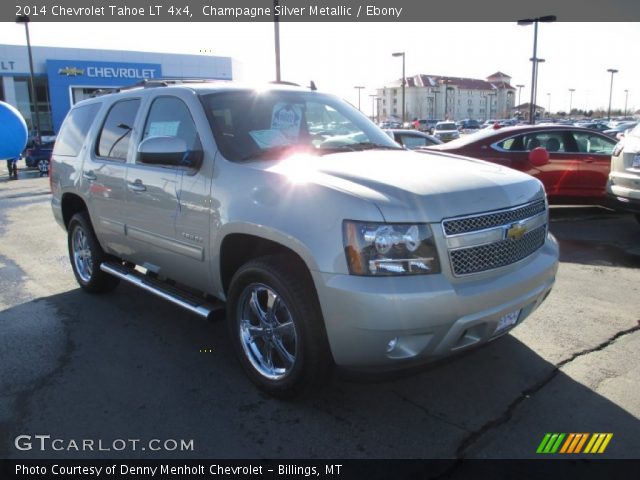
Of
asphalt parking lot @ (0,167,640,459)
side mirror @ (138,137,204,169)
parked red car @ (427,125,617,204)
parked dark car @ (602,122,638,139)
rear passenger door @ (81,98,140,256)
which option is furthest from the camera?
parked dark car @ (602,122,638,139)

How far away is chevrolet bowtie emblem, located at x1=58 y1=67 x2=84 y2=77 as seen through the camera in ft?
145

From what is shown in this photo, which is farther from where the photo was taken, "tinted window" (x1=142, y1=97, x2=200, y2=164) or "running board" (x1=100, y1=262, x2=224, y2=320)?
"tinted window" (x1=142, y1=97, x2=200, y2=164)

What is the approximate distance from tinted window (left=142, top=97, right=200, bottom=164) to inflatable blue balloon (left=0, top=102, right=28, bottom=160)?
16595 mm

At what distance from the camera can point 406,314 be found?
2.67 meters

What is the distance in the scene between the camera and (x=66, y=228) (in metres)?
5.93

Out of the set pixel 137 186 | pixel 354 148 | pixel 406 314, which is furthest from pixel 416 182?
pixel 137 186

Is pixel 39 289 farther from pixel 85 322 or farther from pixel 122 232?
pixel 122 232

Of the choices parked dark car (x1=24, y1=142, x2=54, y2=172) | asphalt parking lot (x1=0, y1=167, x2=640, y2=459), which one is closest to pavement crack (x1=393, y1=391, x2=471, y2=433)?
asphalt parking lot (x1=0, y1=167, x2=640, y2=459)

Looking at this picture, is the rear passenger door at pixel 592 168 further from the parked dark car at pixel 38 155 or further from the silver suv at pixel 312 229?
the parked dark car at pixel 38 155

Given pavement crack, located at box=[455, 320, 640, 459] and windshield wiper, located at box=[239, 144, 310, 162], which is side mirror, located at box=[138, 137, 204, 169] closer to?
windshield wiper, located at box=[239, 144, 310, 162]

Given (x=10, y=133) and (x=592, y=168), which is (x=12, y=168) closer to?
(x=10, y=133)
